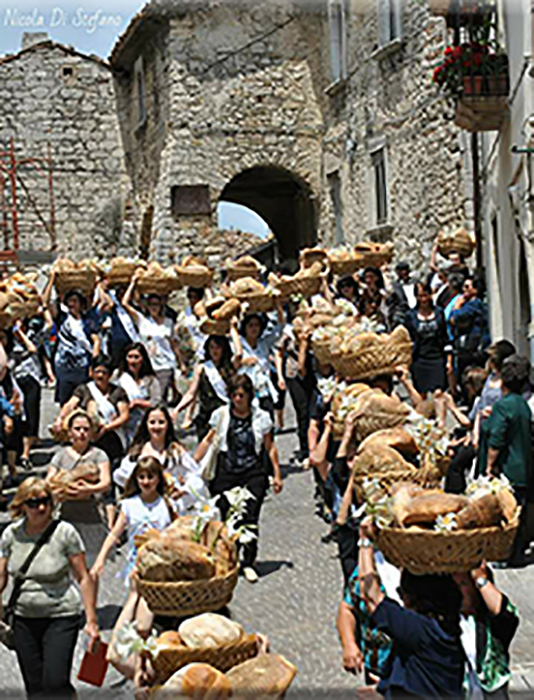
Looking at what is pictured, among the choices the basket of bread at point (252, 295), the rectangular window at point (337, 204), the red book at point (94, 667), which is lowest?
the red book at point (94, 667)

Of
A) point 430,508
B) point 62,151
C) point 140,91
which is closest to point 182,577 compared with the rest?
point 430,508

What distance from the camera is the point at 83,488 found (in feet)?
26.1

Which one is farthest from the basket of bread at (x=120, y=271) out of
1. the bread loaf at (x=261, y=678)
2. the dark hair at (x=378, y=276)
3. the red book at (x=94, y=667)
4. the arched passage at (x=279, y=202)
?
the arched passage at (x=279, y=202)

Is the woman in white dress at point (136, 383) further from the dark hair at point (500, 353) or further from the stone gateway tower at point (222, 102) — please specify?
the stone gateway tower at point (222, 102)

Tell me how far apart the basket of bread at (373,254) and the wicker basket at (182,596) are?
10.3 meters

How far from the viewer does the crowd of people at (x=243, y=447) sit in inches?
178

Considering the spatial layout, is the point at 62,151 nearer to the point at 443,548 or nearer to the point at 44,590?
the point at 44,590

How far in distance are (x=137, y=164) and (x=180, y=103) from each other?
336cm

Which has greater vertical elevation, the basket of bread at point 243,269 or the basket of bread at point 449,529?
the basket of bread at point 243,269

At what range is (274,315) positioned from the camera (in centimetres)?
1328

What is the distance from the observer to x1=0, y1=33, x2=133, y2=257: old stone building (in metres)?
28.6

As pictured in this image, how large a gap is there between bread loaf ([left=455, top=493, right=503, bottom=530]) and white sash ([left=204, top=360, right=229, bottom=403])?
602 cm

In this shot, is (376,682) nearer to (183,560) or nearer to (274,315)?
(183,560)

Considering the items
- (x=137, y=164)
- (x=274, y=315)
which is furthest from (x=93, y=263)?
(x=137, y=164)
